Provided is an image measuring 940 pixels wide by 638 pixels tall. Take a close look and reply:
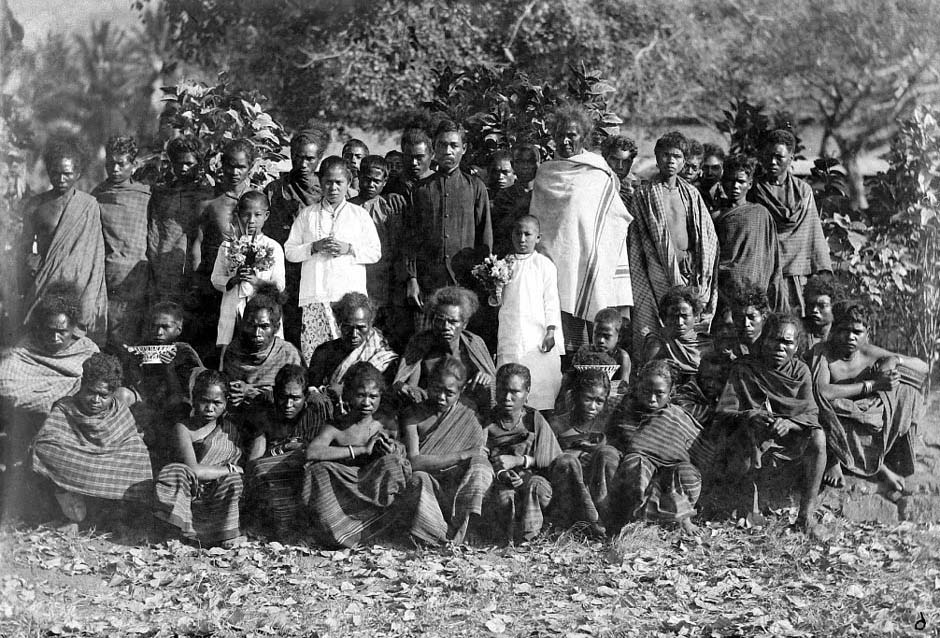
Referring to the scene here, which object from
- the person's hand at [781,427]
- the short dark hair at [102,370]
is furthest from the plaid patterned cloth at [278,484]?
the person's hand at [781,427]

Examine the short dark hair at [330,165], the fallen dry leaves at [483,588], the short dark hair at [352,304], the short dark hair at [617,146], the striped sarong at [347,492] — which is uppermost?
the short dark hair at [617,146]

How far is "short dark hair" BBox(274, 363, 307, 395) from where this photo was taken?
633 cm

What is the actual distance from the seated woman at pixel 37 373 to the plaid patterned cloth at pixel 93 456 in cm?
16

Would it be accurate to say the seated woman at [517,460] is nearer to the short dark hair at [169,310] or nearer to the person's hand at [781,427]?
the person's hand at [781,427]

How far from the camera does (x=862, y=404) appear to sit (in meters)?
6.78

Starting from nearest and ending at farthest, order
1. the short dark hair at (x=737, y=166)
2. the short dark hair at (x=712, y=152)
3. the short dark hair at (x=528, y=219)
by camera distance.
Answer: the short dark hair at (x=528, y=219)
the short dark hair at (x=737, y=166)
the short dark hair at (x=712, y=152)

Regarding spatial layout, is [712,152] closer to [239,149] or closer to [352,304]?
[352,304]

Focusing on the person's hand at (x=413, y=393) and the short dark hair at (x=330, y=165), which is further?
the short dark hair at (x=330, y=165)

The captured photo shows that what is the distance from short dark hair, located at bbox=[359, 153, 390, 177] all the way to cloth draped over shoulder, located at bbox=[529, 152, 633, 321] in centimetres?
85

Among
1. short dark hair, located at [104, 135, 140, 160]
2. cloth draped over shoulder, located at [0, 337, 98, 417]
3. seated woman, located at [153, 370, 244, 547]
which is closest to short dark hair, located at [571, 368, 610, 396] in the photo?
seated woman, located at [153, 370, 244, 547]

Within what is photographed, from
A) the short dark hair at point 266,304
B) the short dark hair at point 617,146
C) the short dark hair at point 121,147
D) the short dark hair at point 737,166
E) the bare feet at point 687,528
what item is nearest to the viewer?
the bare feet at point 687,528

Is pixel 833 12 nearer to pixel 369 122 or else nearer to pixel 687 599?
pixel 369 122

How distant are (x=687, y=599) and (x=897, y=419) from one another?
165 cm

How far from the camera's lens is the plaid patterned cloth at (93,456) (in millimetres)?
6324
